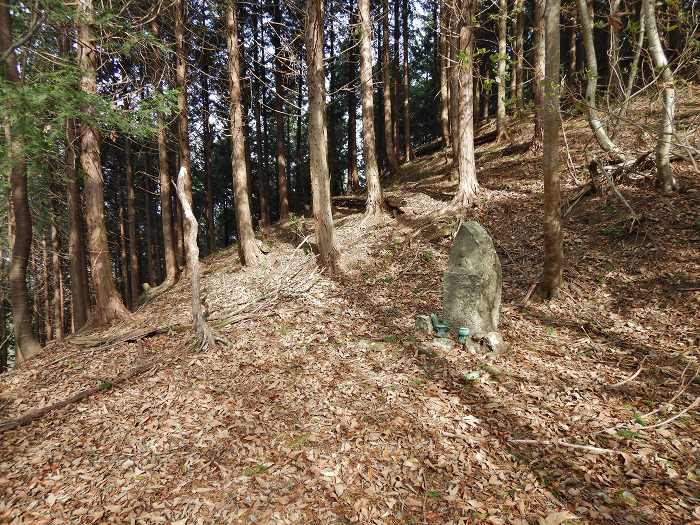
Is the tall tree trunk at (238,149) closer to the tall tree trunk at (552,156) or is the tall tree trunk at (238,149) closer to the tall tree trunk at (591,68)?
the tall tree trunk at (552,156)

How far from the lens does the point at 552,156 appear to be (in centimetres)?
623

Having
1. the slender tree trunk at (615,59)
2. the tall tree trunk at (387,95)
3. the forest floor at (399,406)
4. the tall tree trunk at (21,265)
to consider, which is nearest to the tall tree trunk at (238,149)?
the forest floor at (399,406)

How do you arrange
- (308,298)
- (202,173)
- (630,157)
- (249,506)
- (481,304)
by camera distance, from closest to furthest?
1. (249,506)
2. (481,304)
3. (308,298)
4. (630,157)
5. (202,173)

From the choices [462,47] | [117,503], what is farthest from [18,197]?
[462,47]

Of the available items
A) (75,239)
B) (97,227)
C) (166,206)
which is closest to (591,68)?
(97,227)

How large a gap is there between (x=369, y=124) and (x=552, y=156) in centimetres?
669

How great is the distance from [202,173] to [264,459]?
1013 inches

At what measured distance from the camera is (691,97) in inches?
522

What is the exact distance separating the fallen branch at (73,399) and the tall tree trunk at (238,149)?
5911mm

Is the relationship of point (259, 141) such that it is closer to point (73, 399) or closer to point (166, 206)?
point (166, 206)

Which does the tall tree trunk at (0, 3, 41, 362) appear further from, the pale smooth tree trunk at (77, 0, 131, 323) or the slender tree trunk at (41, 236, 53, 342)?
the slender tree trunk at (41, 236, 53, 342)

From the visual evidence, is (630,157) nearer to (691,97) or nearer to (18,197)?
(691,97)

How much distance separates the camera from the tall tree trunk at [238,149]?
10385 millimetres

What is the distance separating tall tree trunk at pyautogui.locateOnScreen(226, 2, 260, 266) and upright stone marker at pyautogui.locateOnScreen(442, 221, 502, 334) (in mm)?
7357
